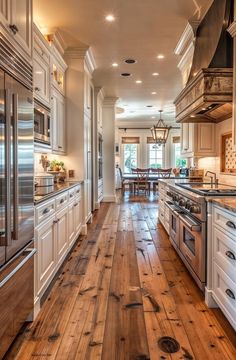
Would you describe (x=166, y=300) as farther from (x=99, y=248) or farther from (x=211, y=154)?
(x=211, y=154)

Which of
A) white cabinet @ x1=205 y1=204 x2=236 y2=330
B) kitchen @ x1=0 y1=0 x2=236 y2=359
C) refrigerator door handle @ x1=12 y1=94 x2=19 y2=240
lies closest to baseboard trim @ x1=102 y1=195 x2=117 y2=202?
kitchen @ x1=0 y1=0 x2=236 y2=359

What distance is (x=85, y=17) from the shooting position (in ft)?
13.0

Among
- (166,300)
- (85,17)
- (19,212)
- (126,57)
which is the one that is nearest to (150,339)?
(166,300)

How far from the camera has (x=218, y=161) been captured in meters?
4.30

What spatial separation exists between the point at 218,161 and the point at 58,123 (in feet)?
8.11

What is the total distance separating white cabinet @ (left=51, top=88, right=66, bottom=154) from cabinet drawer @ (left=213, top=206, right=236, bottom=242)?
99.6 inches

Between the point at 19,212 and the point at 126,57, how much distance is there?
174 inches

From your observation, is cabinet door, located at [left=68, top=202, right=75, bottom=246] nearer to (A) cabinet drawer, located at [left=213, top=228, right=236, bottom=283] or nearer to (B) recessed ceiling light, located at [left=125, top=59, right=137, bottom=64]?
(A) cabinet drawer, located at [left=213, top=228, right=236, bottom=283]

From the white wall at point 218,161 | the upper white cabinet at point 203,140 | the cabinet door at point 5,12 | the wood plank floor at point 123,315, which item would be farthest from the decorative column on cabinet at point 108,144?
the cabinet door at point 5,12

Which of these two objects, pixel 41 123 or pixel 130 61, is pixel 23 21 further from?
pixel 130 61

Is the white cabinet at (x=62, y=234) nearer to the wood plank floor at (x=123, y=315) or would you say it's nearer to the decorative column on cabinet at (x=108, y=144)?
the wood plank floor at (x=123, y=315)

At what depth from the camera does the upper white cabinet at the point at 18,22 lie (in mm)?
1772

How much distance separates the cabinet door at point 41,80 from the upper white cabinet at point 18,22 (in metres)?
1.06

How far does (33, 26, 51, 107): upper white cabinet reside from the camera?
331 cm
